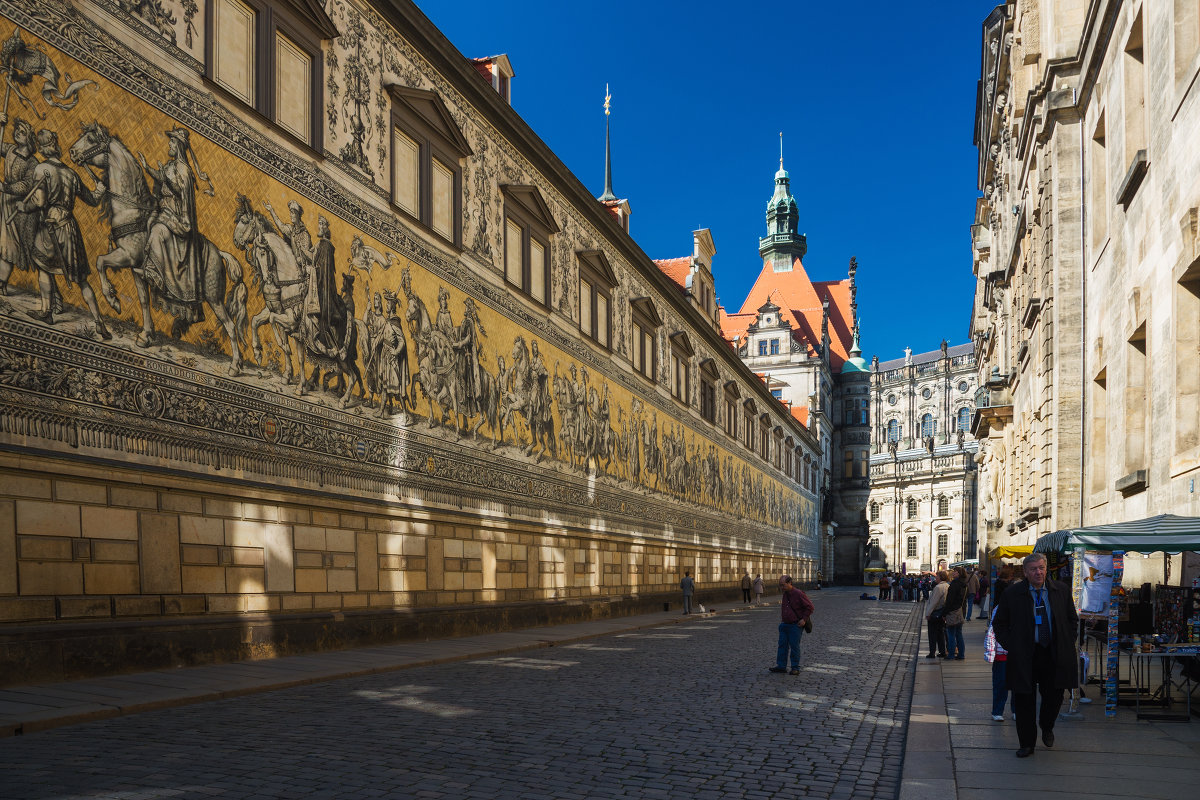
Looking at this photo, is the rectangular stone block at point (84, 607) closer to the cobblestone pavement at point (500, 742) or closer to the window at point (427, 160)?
the cobblestone pavement at point (500, 742)

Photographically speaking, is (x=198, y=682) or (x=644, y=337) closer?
(x=198, y=682)

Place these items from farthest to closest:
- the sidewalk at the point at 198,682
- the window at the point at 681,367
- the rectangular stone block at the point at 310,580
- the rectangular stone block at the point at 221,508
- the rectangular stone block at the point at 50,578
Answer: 1. the window at the point at 681,367
2. the rectangular stone block at the point at 310,580
3. the rectangular stone block at the point at 221,508
4. the rectangular stone block at the point at 50,578
5. the sidewalk at the point at 198,682

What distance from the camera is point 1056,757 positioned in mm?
7785

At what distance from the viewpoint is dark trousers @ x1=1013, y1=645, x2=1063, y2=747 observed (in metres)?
7.79

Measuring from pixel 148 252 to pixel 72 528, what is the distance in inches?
135

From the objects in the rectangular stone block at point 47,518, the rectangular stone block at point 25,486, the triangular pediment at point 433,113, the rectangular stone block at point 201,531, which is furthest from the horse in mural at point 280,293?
the triangular pediment at point 433,113

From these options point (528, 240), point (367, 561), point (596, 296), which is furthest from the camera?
point (596, 296)

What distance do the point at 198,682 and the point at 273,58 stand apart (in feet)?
29.9

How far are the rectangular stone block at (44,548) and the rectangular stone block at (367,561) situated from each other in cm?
576

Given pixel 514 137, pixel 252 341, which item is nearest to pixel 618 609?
pixel 514 137

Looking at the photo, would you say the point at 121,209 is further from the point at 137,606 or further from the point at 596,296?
the point at 596,296

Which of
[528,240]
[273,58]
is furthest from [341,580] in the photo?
[528,240]

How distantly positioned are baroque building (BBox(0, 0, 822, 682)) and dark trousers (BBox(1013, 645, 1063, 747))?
920cm

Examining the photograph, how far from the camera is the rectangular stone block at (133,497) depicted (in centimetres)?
1166
